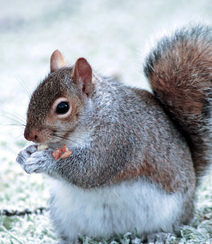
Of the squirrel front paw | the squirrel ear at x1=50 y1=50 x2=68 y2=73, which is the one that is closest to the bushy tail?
the squirrel ear at x1=50 y1=50 x2=68 y2=73

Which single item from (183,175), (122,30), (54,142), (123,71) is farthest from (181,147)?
(122,30)

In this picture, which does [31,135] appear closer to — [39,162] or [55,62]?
[39,162]

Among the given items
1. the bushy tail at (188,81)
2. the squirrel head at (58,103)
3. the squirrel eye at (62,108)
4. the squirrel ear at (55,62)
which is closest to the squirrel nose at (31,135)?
the squirrel head at (58,103)

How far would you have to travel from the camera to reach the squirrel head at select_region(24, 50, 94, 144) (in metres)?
1.29

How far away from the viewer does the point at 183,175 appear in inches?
60.2

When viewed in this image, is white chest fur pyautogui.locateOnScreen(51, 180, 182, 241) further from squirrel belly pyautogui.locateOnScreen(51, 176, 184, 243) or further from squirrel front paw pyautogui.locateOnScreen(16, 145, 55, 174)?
squirrel front paw pyautogui.locateOnScreen(16, 145, 55, 174)

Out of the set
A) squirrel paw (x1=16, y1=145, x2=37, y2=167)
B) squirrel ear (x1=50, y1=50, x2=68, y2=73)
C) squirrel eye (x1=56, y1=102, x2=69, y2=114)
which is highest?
squirrel ear (x1=50, y1=50, x2=68, y2=73)

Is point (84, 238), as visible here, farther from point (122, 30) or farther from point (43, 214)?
point (122, 30)

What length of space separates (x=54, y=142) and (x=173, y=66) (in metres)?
0.67

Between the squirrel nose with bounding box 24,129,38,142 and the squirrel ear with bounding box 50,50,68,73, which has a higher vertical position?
the squirrel ear with bounding box 50,50,68,73

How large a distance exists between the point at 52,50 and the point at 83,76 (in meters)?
3.57

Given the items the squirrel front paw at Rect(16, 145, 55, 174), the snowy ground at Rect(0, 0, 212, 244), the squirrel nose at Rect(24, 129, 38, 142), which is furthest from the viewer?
the snowy ground at Rect(0, 0, 212, 244)

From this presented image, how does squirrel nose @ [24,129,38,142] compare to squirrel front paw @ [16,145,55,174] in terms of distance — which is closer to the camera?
squirrel nose @ [24,129,38,142]

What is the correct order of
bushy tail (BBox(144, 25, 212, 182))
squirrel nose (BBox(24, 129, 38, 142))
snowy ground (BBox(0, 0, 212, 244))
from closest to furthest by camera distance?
squirrel nose (BBox(24, 129, 38, 142)), bushy tail (BBox(144, 25, 212, 182)), snowy ground (BBox(0, 0, 212, 244))
